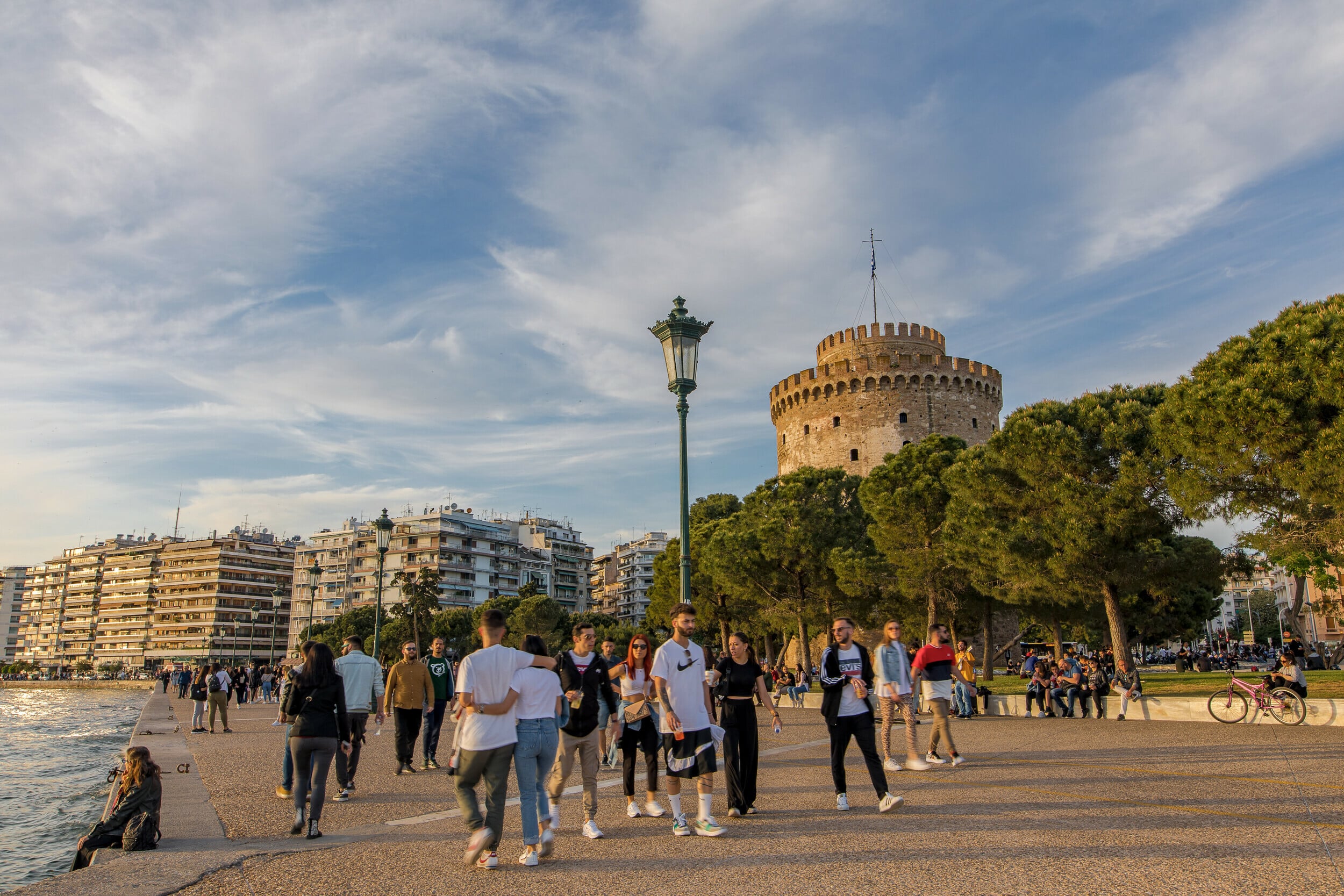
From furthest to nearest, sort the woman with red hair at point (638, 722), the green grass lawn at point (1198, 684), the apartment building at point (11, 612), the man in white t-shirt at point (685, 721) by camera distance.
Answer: the apartment building at point (11, 612) < the green grass lawn at point (1198, 684) < the woman with red hair at point (638, 722) < the man in white t-shirt at point (685, 721)

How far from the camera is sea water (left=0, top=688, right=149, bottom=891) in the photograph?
11120 millimetres

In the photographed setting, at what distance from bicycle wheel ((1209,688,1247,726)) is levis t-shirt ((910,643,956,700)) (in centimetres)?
644

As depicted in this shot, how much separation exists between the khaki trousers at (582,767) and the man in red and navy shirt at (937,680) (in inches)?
174

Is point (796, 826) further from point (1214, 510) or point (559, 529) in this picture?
point (559, 529)

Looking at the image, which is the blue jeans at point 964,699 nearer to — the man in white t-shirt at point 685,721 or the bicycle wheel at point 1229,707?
the bicycle wheel at point 1229,707

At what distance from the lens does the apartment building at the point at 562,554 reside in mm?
114062

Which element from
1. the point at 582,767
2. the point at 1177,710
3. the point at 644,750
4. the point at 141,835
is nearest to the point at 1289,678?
the point at 1177,710

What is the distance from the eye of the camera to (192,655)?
370 feet

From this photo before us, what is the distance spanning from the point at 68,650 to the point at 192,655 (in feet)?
124

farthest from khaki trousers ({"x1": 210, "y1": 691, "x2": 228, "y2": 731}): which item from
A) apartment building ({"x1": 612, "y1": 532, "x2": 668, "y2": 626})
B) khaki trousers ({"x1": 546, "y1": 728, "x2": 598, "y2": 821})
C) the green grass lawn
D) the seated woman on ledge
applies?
apartment building ({"x1": 612, "y1": 532, "x2": 668, "y2": 626})

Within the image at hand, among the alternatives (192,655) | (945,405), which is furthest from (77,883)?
(192,655)

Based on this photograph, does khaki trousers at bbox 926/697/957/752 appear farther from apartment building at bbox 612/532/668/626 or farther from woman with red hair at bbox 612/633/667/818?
apartment building at bbox 612/532/668/626

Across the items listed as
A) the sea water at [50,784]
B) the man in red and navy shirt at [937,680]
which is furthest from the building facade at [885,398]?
the man in red and navy shirt at [937,680]

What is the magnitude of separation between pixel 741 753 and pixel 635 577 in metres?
115
